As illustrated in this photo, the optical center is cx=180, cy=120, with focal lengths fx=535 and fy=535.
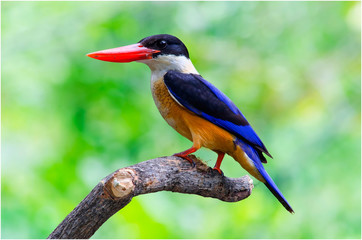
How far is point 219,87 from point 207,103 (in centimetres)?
159

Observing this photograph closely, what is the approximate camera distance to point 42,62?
4.07 m

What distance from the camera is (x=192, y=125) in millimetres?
2596

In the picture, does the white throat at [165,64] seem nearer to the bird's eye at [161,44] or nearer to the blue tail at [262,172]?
the bird's eye at [161,44]

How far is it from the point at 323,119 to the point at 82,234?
262 centimetres

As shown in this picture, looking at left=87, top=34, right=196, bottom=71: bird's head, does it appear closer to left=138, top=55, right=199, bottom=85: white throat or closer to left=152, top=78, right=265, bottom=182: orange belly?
left=138, top=55, right=199, bottom=85: white throat

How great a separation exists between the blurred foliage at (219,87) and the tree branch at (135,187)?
3.43ft

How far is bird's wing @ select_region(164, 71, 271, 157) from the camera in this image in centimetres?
258

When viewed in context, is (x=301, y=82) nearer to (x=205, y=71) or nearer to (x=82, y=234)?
(x=205, y=71)

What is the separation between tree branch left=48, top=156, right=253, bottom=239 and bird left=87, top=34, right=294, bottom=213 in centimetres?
10

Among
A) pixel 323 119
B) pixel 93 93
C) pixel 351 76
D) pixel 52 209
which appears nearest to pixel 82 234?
pixel 52 209

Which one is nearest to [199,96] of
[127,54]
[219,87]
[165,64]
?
[165,64]

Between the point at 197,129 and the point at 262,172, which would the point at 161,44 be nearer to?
the point at 197,129

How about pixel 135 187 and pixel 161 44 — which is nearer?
pixel 135 187

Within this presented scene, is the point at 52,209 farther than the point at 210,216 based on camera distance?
No
